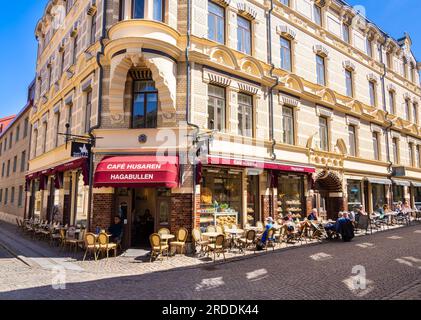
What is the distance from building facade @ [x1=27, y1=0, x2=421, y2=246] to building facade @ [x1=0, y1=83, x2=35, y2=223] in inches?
142

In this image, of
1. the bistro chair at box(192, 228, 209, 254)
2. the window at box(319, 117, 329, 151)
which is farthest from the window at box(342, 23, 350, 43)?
the bistro chair at box(192, 228, 209, 254)

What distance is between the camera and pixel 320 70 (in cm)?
1778

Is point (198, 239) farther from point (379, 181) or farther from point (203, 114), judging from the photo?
point (379, 181)

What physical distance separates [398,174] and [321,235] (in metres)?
11.4

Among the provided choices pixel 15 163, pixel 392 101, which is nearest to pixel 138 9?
pixel 392 101

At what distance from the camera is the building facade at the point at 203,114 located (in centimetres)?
1092

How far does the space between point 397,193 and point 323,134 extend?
10433mm

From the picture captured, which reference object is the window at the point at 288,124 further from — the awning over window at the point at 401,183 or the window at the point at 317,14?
the awning over window at the point at 401,183

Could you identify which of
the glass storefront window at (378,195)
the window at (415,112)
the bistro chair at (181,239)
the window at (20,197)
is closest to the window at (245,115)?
the bistro chair at (181,239)

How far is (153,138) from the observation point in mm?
11000

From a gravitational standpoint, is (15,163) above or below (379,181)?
above

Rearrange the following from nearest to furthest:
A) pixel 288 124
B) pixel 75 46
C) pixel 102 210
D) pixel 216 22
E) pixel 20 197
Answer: pixel 102 210
pixel 216 22
pixel 288 124
pixel 75 46
pixel 20 197

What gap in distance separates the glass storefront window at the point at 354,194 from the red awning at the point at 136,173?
12.7 metres

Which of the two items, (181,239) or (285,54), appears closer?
(181,239)
